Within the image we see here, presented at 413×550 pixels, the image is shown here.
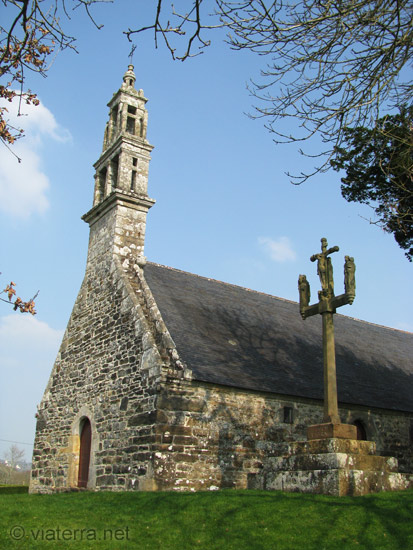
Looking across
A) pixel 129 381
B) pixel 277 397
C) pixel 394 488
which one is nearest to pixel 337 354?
pixel 277 397

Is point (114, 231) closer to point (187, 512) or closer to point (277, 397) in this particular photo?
point (277, 397)

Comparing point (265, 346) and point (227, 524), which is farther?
point (265, 346)

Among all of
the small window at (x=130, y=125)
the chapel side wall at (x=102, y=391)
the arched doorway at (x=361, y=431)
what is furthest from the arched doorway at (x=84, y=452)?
the small window at (x=130, y=125)

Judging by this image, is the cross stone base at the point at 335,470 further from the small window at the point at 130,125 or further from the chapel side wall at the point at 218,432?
the small window at the point at 130,125

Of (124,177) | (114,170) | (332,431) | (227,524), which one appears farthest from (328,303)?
(114,170)

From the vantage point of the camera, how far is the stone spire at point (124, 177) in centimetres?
1633

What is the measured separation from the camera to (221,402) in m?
13.0

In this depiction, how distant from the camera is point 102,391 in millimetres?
14430

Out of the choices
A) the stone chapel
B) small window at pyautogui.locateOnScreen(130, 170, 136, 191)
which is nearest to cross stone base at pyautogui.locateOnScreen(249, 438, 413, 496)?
the stone chapel

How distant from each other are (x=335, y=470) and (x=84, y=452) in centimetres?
860

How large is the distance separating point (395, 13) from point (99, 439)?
11966 millimetres

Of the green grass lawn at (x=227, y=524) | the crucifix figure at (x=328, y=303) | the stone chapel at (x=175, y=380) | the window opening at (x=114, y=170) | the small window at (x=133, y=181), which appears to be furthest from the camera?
the window opening at (x=114, y=170)

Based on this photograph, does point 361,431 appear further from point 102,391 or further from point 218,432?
point 102,391

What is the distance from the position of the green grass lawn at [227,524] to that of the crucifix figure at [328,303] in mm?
1770
